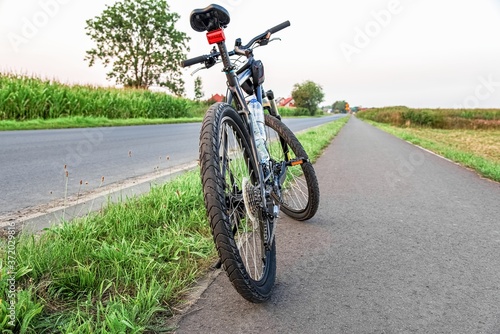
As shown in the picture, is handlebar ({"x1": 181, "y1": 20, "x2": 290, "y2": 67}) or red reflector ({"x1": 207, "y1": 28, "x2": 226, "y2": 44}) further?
handlebar ({"x1": 181, "y1": 20, "x2": 290, "y2": 67})

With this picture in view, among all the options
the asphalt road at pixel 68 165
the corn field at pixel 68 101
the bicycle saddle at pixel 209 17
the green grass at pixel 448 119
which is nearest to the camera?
the bicycle saddle at pixel 209 17

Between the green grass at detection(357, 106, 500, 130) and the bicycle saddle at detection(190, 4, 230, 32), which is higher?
the bicycle saddle at detection(190, 4, 230, 32)

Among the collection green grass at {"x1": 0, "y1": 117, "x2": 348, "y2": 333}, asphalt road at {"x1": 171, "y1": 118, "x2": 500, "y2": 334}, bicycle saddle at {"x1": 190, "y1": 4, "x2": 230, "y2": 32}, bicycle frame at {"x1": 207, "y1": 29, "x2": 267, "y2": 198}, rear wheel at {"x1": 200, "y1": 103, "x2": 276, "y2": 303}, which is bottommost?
asphalt road at {"x1": 171, "y1": 118, "x2": 500, "y2": 334}

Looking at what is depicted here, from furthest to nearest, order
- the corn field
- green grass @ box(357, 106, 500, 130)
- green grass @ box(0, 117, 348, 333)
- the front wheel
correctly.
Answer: green grass @ box(357, 106, 500, 130), the corn field, the front wheel, green grass @ box(0, 117, 348, 333)

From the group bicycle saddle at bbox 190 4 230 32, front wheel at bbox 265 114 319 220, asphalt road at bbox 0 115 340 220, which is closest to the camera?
bicycle saddle at bbox 190 4 230 32

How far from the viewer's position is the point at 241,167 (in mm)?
2162

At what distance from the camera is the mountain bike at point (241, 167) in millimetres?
1526

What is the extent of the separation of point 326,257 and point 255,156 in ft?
2.94

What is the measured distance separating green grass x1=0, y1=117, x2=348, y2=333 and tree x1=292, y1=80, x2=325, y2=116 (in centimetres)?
11350

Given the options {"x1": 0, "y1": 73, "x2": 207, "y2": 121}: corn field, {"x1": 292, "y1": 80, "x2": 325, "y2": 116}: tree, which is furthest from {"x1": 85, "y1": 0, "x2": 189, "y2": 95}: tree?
{"x1": 292, "y1": 80, "x2": 325, "y2": 116}: tree

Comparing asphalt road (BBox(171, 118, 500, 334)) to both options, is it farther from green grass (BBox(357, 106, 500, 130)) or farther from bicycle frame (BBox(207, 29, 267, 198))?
green grass (BBox(357, 106, 500, 130))

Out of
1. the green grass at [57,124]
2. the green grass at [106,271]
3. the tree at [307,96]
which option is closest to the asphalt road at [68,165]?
the green grass at [106,271]

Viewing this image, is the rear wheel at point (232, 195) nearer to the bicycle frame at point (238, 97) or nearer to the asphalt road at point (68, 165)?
the bicycle frame at point (238, 97)

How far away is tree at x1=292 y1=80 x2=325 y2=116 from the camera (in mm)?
119581
